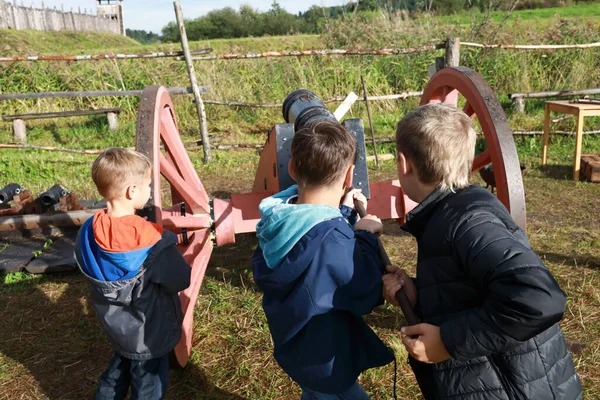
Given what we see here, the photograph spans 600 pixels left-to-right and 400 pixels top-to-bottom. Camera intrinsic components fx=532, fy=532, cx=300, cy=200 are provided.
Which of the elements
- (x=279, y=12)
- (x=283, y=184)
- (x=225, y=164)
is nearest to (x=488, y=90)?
(x=283, y=184)

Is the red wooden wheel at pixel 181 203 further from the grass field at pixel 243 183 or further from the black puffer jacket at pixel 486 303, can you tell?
the black puffer jacket at pixel 486 303

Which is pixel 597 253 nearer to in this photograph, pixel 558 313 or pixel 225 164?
pixel 558 313

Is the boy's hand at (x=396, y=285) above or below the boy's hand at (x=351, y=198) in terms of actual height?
below

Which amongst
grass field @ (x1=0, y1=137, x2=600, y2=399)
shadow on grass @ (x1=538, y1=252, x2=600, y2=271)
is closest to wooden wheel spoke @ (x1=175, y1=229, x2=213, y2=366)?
grass field @ (x1=0, y1=137, x2=600, y2=399)

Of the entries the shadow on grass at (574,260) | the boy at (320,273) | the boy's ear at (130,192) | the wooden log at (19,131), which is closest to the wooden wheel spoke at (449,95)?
the shadow on grass at (574,260)

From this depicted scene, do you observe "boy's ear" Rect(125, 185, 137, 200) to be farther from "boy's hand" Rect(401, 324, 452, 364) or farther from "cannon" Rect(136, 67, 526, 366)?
"boy's hand" Rect(401, 324, 452, 364)

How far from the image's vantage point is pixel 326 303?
1391 mm

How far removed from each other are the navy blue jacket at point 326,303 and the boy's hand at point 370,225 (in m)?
0.05

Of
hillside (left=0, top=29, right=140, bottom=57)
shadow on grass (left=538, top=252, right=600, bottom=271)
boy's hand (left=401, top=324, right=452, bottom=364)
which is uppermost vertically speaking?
hillside (left=0, top=29, right=140, bottom=57)

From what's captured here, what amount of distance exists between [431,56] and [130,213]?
Result: 7.83 metres

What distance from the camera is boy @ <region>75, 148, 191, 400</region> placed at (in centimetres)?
185

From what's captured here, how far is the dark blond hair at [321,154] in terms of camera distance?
143cm

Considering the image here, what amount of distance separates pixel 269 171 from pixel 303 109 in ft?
1.47

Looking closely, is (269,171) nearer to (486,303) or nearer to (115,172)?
(115,172)
